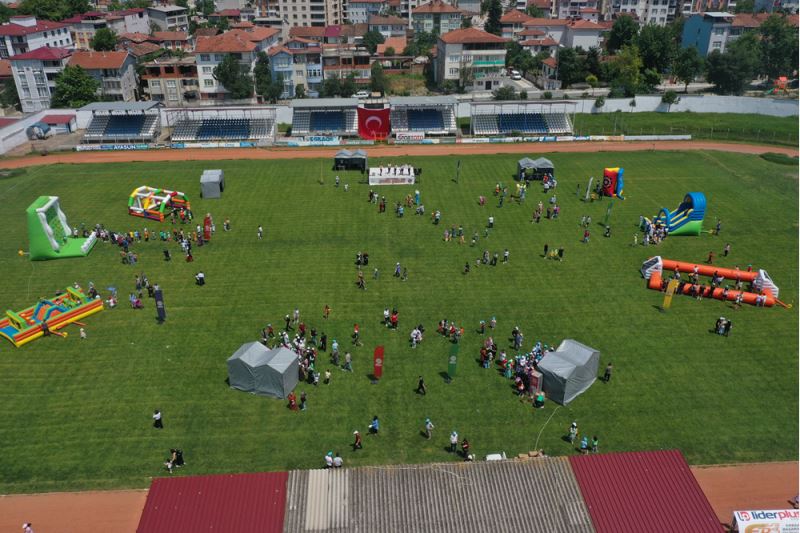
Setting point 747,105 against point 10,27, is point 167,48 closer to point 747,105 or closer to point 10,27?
point 10,27

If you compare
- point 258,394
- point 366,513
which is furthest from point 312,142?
point 366,513

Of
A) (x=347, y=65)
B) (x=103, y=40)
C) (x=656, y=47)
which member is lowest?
(x=347, y=65)

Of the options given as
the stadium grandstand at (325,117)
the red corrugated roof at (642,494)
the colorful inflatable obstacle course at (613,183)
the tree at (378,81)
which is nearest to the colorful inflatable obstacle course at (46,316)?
the red corrugated roof at (642,494)

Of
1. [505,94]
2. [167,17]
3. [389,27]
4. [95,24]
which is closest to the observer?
[505,94]

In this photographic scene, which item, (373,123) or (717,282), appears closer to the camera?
(717,282)

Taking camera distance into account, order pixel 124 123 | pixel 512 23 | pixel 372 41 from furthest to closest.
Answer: pixel 512 23, pixel 372 41, pixel 124 123

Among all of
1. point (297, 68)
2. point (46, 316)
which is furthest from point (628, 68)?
point (46, 316)

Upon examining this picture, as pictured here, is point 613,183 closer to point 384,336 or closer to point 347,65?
point 384,336
